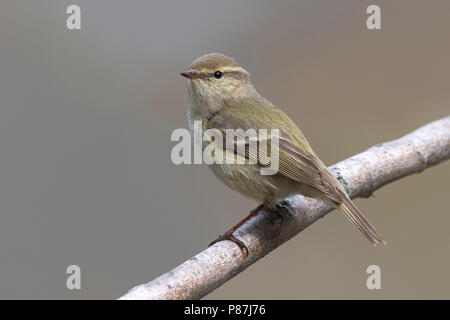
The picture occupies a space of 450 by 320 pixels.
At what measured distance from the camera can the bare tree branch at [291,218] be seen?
2133mm

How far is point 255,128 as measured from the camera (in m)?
2.96

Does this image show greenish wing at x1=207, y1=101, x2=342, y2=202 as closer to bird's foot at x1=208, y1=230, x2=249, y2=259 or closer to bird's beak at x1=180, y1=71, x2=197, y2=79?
bird's beak at x1=180, y1=71, x2=197, y2=79

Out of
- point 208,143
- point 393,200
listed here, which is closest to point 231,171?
point 208,143

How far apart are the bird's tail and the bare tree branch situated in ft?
0.91

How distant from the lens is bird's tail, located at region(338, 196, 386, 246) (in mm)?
2670

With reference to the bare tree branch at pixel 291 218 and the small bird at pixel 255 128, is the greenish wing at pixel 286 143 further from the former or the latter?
the bare tree branch at pixel 291 218

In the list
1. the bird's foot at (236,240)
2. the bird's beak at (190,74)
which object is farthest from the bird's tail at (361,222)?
the bird's beak at (190,74)

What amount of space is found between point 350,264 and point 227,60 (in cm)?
194

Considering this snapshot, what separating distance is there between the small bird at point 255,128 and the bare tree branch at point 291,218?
93 mm

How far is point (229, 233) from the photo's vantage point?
263 centimetres

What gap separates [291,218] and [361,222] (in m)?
0.38

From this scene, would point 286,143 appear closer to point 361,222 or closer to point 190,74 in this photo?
point 361,222

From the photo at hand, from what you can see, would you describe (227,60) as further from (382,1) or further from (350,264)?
(382,1)

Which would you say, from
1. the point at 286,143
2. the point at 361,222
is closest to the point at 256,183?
the point at 286,143
